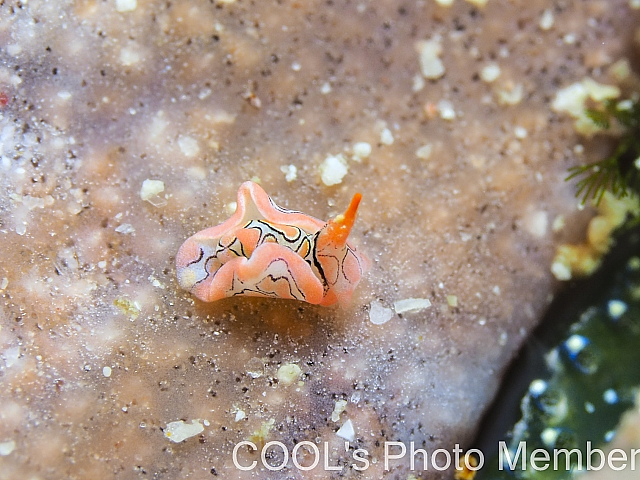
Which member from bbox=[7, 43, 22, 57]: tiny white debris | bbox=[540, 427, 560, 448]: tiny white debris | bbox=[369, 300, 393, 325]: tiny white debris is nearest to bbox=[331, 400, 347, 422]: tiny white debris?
bbox=[369, 300, 393, 325]: tiny white debris

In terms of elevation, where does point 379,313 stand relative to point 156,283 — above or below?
below

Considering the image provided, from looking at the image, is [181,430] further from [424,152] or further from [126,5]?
[126,5]

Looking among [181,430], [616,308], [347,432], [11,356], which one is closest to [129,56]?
[11,356]

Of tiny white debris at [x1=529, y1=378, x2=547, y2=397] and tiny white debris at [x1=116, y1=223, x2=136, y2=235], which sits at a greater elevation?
tiny white debris at [x1=116, y1=223, x2=136, y2=235]

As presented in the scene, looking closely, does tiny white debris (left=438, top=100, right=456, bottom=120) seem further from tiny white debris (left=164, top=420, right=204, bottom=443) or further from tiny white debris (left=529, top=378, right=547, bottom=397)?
tiny white debris (left=164, top=420, right=204, bottom=443)

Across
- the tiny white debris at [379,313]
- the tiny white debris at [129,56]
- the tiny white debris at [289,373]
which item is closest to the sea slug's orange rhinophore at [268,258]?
the tiny white debris at [379,313]

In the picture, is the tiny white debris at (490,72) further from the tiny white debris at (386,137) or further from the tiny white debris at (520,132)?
the tiny white debris at (386,137)

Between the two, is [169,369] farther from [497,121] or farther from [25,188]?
[497,121]
